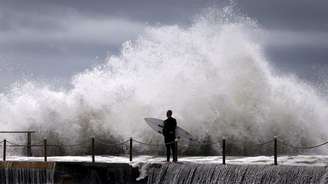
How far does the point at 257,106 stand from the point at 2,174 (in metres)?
9.99

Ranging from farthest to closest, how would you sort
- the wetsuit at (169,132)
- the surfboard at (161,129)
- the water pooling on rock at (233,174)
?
the surfboard at (161,129), the wetsuit at (169,132), the water pooling on rock at (233,174)

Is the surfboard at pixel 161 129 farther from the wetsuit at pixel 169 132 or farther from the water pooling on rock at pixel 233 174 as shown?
the water pooling on rock at pixel 233 174

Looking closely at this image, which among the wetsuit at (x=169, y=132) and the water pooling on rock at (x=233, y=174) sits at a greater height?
the wetsuit at (x=169, y=132)

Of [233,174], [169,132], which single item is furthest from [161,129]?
[233,174]

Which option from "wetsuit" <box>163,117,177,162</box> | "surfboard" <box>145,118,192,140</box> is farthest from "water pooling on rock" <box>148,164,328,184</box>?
"surfboard" <box>145,118,192,140</box>

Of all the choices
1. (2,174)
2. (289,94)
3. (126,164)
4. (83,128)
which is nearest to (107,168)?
(126,164)

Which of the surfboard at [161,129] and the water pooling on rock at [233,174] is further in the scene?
the surfboard at [161,129]

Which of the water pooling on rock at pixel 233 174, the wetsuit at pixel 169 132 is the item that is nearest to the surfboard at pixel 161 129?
the wetsuit at pixel 169 132

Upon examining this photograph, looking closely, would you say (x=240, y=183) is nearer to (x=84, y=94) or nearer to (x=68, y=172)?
(x=68, y=172)

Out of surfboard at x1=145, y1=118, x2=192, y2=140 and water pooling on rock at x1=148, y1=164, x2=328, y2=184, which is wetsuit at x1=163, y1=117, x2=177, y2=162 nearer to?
surfboard at x1=145, y1=118, x2=192, y2=140

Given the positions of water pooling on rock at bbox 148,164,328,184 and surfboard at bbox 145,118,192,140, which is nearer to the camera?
water pooling on rock at bbox 148,164,328,184

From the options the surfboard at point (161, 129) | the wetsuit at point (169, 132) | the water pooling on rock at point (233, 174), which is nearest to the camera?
the water pooling on rock at point (233, 174)

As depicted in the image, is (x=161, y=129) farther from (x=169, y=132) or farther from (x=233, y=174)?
(x=233, y=174)

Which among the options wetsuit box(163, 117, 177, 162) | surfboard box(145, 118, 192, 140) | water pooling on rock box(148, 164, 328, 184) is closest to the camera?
water pooling on rock box(148, 164, 328, 184)
